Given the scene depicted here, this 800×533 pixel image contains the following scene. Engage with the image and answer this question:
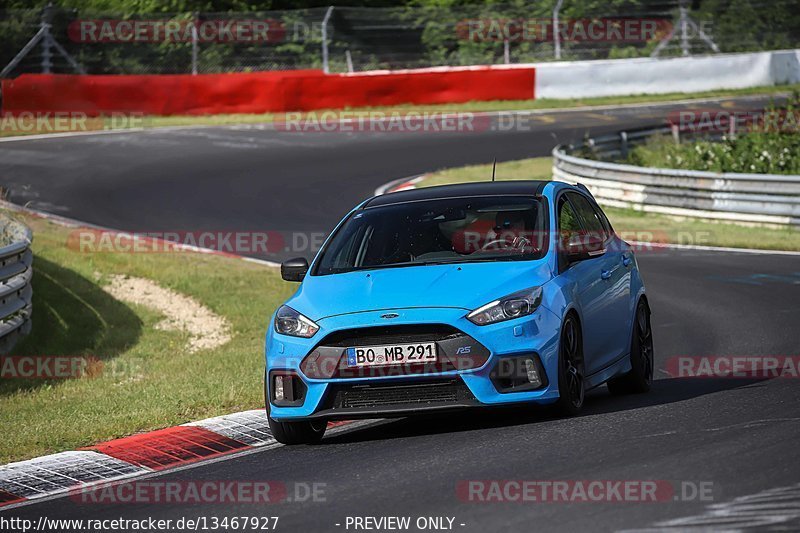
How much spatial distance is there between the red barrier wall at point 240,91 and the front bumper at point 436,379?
2538cm

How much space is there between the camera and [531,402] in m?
8.19

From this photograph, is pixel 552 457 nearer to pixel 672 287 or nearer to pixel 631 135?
pixel 672 287

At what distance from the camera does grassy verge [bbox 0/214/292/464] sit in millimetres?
9859

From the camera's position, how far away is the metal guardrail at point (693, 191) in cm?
2061

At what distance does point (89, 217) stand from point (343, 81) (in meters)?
13.5

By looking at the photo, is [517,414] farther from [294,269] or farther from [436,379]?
[294,269]

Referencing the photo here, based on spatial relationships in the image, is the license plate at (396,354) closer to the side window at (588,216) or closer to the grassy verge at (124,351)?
the grassy verge at (124,351)

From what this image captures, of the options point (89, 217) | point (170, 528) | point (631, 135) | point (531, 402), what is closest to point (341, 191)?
point (89, 217)

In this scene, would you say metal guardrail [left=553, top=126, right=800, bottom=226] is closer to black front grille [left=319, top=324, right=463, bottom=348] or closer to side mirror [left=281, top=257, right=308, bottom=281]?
side mirror [left=281, top=257, right=308, bottom=281]

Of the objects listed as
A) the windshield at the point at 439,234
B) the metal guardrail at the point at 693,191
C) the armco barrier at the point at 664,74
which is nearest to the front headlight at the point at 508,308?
the windshield at the point at 439,234

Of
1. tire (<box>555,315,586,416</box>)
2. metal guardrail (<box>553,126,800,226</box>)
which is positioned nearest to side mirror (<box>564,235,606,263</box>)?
tire (<box>555,315,586,416</box>)

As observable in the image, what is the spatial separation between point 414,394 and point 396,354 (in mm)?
260

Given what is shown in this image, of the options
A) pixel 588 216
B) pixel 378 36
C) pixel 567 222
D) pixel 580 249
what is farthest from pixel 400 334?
pixel 378 36

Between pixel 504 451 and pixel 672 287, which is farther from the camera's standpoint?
pixel 672 287
